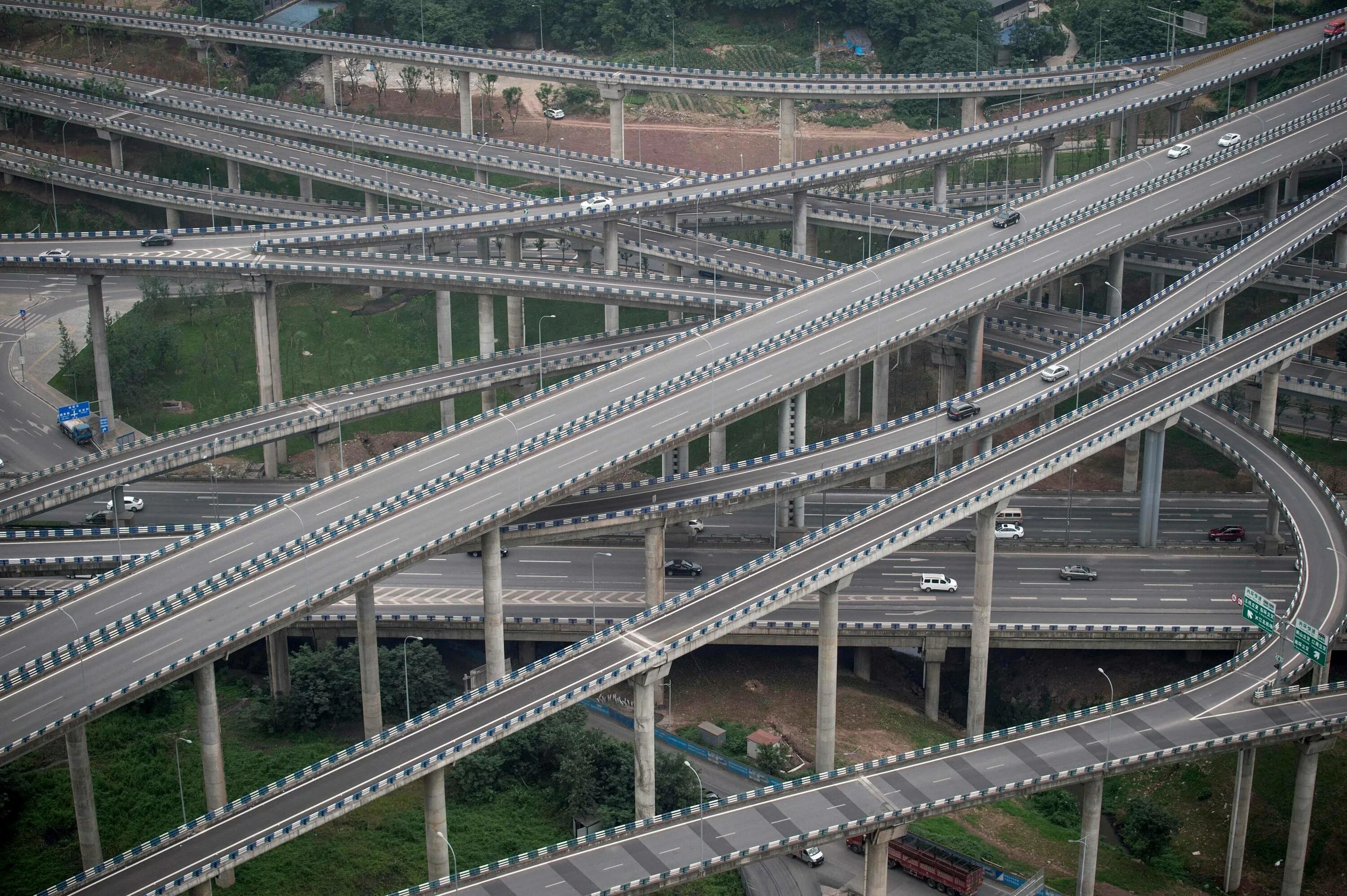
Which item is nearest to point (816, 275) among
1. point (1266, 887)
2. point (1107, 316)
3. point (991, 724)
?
point (1107, 316)

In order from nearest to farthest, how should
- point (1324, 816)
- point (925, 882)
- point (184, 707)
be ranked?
point (925, 882) < point (1324, 816) < point (184, 707)

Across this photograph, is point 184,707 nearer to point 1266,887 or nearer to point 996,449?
point 996,449

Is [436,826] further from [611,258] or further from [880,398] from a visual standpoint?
[611,258]

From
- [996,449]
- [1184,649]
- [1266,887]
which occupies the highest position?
[996,449]

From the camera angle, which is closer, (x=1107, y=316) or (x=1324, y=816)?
(x=1324, y=816)

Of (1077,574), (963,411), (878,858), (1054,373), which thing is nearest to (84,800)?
(878,858)

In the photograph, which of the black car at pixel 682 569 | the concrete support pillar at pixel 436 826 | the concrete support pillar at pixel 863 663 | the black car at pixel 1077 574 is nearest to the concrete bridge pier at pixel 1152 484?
the black car at pixel 1077 574
